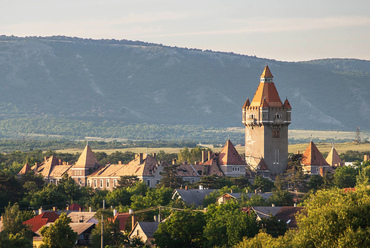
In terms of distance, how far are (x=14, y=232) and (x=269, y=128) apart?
279 feet

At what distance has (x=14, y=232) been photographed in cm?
9662

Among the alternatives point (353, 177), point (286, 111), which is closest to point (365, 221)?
point (353, 177)

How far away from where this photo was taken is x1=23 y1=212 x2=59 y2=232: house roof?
107125 mm

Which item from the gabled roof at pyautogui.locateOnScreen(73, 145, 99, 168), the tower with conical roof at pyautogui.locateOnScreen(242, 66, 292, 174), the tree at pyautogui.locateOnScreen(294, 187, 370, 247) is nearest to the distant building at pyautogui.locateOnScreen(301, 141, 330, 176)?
the tower with conical roof at pyautogui.locateOnScreen(242, 66, 292, 174)

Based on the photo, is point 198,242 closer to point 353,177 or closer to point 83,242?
point 83,242

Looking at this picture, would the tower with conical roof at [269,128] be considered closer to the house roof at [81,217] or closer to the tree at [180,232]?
the house roof at [81,217]

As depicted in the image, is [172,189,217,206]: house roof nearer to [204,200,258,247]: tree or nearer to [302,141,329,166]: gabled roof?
[204,200,258,247]: tree

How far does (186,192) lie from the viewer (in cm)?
13675

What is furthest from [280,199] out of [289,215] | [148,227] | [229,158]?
[229,158]

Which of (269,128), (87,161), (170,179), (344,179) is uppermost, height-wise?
(269,128)

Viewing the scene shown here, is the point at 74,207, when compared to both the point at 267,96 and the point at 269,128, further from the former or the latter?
the point at 267,96

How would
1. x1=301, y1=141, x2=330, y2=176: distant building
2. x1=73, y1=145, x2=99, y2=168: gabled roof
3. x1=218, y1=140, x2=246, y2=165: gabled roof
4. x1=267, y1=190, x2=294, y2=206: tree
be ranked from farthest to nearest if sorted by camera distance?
x1=73, y1=145, x2=99, y2=168: gabled roof, x1=301, y1=141, x2=330, y2=176: distant building, x1=218, y1=140, x2=246, y2=165: gabled roof, x1=267, y1=190, x2=294, y2=206: tree

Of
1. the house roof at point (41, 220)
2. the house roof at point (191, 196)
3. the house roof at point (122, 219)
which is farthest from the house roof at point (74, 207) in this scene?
the house roof at point (122, 219)

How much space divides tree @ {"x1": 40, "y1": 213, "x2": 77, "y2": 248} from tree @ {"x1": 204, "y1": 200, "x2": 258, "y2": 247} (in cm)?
1255
